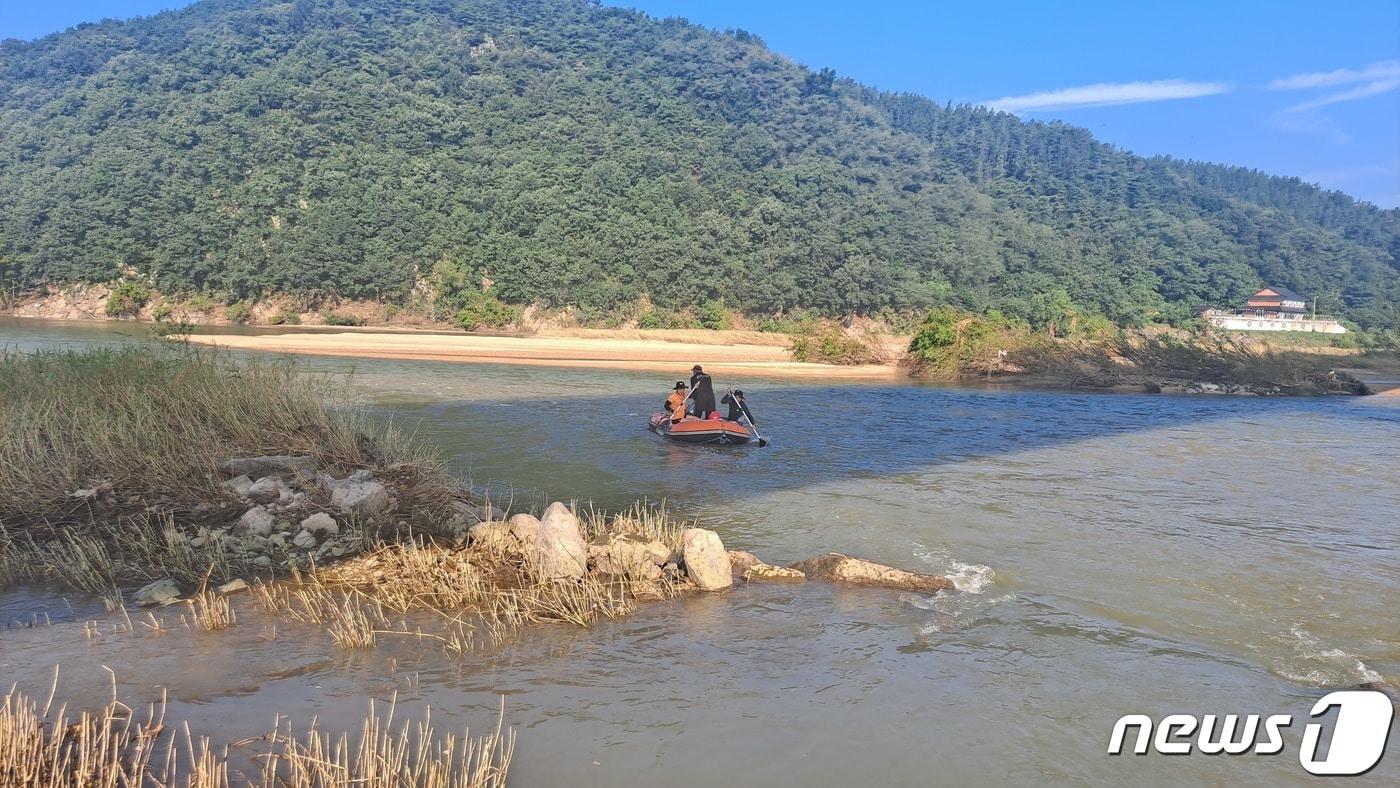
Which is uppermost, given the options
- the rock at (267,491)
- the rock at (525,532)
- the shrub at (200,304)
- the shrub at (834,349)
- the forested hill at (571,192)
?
the forested hill at (571,192)

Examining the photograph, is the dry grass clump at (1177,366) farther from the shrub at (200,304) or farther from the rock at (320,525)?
the shrub at (200,304)

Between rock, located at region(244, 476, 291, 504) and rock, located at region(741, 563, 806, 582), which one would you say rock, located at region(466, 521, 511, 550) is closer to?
rock, located at region(244, 476, 291, 504)

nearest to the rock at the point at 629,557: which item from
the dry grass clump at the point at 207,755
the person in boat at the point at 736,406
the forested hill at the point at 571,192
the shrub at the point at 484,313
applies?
the dry grass clump at the point at 207,755

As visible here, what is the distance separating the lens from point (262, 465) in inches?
380

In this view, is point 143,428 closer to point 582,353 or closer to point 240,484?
point 240,484

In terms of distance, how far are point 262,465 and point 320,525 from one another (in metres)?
1.41

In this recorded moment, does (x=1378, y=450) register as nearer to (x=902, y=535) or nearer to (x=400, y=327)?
(x=902, y=535)

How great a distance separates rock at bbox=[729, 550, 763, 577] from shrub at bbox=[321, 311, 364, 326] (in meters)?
65.0

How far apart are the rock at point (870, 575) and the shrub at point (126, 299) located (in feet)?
254

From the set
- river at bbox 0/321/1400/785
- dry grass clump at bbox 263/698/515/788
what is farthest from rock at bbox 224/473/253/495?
dry grass clump at bbox 263/698/515/788

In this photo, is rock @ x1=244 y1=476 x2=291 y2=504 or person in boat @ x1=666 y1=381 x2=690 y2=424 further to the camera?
person in boat @ x1=666 y1=381 x2=690 y2=424

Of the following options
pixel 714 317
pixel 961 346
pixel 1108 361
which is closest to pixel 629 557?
pixel 961 346

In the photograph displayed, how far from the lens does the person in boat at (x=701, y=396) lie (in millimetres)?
17859

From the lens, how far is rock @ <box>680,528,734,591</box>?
8008mm
